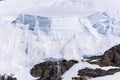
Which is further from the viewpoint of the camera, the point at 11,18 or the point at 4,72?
the point at 11,18

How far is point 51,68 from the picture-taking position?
246ft

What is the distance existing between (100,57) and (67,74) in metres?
5.30

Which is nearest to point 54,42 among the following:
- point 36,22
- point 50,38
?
point 50,38

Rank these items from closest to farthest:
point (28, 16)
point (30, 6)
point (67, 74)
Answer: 1. point (67, 74)
2. point (28, 16)
3. point (30, 6)

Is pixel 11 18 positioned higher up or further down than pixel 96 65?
higher up

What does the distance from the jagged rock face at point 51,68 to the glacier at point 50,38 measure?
0.70 meters

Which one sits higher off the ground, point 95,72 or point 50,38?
point 50,38

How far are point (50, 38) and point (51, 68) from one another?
4.36m

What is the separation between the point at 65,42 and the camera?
7650 centimetres

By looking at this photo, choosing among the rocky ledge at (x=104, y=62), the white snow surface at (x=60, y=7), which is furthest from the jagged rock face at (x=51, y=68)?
the white snow surface at (x=60, y=7)

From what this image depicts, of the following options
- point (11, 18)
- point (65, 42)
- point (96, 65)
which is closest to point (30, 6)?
point (11, 18)

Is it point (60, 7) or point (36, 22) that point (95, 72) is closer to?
point (36, 22)

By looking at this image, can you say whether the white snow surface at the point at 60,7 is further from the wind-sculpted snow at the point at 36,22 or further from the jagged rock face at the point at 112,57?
the jagged rock face at the point at 112,57

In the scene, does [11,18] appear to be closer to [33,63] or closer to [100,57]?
[33,63]
